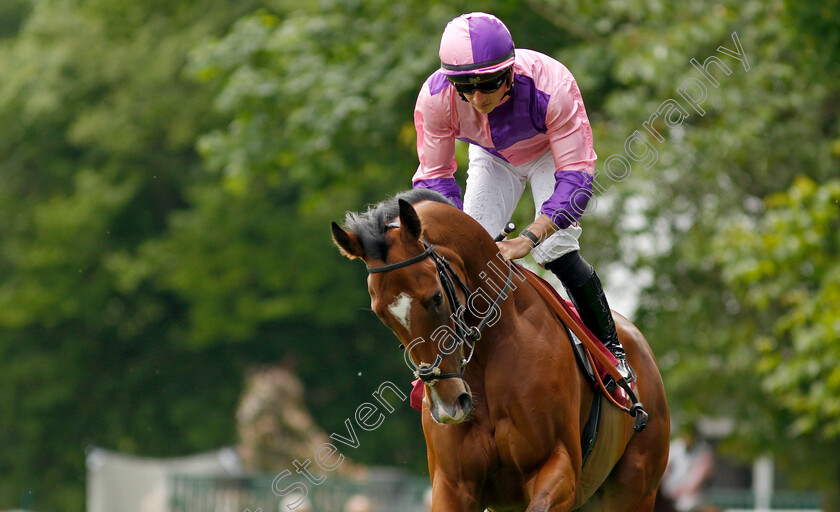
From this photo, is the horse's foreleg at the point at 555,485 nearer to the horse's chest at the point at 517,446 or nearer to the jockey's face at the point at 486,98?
the horse's chest at the point at 517,446

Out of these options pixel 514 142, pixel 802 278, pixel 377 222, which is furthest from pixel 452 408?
pixel 802 278

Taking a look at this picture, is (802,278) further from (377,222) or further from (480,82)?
(377,222)

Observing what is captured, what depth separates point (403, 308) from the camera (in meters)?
4.68

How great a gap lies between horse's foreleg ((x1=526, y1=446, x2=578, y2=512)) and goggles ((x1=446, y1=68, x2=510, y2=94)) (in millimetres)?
1754

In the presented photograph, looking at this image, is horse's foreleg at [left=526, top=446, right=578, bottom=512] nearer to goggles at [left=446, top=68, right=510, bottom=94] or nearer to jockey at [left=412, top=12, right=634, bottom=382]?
jockey at [left=412, top=12, right=634, bottom=382]

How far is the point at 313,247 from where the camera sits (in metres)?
24.7

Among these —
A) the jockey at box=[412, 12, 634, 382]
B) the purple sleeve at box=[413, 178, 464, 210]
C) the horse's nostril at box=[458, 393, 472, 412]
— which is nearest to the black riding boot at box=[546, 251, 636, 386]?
the jockey at box=[412, 12, 634, 382]

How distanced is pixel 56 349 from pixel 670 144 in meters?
17.2

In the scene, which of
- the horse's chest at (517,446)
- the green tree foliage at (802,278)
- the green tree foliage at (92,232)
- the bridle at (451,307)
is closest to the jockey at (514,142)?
the bridle at (451,307)

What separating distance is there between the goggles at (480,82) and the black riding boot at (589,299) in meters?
1.05

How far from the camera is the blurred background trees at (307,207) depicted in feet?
43.0

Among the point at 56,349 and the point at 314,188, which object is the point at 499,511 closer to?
the point at 314,188

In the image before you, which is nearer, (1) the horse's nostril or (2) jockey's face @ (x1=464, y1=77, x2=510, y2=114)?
(1) the horse's nostril

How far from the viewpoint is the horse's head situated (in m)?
4.70
